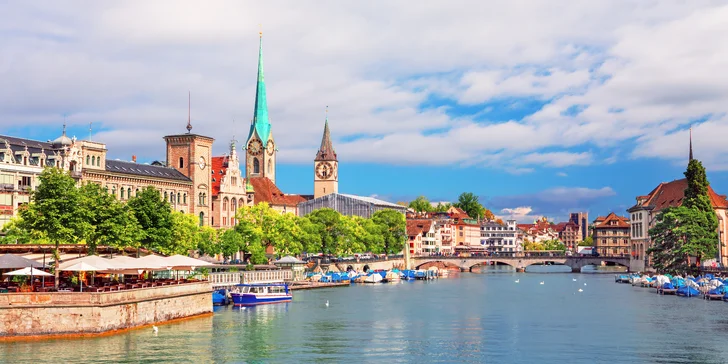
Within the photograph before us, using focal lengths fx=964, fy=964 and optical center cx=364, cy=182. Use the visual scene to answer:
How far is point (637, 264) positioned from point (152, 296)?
12314cm

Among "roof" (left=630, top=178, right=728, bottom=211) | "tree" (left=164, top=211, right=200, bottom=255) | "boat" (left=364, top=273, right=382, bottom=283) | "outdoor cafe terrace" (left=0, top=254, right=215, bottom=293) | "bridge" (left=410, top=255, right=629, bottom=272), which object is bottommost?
"boat" (left=364, top=273, right=382, bottom=283)

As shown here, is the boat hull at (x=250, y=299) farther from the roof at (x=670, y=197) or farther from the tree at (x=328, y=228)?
the roof at (x=670, y=197)

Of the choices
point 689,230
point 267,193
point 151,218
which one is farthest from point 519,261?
point 151,218

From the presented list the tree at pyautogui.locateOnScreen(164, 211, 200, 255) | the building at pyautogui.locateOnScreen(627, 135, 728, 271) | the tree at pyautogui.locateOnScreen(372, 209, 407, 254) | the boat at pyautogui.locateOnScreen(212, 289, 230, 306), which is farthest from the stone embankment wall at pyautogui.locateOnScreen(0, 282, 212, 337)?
the tree at pyautogui.locateOnScreen(372, 209, 407, 254)

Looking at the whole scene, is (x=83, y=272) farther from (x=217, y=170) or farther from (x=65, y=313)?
(x=217, y=170)

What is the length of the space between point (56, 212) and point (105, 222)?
4.36 metres

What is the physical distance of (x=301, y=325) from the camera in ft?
222

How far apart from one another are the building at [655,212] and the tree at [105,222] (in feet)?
346

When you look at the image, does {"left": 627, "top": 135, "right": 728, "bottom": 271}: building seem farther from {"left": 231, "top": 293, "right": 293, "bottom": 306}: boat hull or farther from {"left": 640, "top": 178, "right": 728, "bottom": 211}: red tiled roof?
{"left": 231, "top": 293, "right": 293, "bottom": 306}: boat hull

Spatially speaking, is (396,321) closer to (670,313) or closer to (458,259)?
(670,313)

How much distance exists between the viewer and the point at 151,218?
75500mm

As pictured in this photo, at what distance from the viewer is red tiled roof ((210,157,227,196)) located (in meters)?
144

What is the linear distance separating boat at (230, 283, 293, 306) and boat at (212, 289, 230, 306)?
0.62m

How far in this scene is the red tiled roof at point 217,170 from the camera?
472 feet
